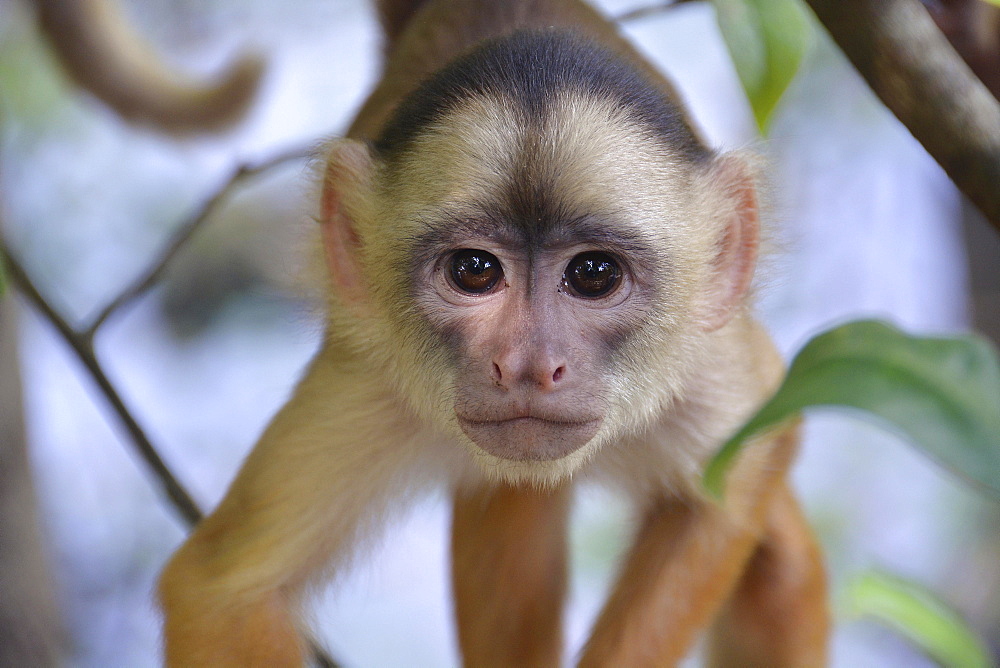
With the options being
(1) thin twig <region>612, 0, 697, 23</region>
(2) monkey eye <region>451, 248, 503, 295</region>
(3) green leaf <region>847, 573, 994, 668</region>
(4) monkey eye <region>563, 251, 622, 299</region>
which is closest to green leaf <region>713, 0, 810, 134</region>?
(1) thin twig <region>612, 0, 697, 23</region>

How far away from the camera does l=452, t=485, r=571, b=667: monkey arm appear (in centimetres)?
378

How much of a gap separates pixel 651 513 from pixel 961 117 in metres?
2.06

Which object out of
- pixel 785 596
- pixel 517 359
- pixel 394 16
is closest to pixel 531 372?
pixel 517 359

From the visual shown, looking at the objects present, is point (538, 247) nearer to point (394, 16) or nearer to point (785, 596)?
point (785, 596)

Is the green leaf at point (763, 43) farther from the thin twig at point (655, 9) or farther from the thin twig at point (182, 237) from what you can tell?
the thin twig at point (182, 237)

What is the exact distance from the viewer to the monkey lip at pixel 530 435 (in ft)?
8.15

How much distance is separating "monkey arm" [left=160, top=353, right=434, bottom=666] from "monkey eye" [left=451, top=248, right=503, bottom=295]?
0.63m

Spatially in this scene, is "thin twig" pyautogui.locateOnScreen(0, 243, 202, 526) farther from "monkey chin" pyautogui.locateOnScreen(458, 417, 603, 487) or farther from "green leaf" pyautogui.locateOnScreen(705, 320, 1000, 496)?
"green leaf" pyautogui.locateOnScreen(705, 320, 1000, 496)

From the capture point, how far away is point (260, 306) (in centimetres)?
781

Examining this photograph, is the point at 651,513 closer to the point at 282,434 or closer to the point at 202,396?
the point at 282,434

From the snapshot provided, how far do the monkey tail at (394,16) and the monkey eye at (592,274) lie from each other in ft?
6.90

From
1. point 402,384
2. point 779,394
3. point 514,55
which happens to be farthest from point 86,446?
point 779,394

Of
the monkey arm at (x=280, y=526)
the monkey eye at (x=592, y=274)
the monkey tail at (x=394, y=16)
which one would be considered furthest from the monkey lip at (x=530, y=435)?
the monkey tail at (x=394, y=16)

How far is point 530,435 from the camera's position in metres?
2.49
